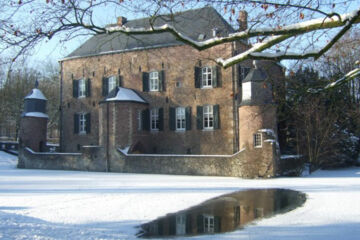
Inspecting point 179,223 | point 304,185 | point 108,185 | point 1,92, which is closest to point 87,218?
point 179,223

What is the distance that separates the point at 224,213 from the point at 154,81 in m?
16.0

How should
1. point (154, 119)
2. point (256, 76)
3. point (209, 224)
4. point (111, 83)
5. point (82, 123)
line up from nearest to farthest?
1. point (209, 224)
2. point (256, 76)
3. point (154, 119)
4. point (111, 83)
5. point (82, 123)

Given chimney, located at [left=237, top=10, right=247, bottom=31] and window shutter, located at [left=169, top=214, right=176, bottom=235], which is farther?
window shutter, located at [left=169, top=214, right=176, bottom=235]

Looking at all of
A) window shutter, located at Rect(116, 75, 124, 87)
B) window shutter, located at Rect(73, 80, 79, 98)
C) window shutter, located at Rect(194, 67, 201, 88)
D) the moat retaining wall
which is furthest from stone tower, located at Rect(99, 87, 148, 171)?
window shutter, located at Rect(73, 80, 79, 98)

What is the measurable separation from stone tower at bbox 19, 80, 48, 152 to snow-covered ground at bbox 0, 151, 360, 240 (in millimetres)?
11520

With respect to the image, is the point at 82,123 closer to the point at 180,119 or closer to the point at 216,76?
the point at 180,119

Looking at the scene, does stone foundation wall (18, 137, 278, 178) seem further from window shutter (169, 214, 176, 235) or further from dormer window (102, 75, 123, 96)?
window shutter (169, 214, 176, 235)

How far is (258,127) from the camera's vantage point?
17.7 metres

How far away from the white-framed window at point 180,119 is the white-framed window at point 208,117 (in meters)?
1.37

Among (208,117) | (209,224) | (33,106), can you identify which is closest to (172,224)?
(209,224)

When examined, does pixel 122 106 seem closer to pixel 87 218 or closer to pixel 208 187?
pixel 208 187

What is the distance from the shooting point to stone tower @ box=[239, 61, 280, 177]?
1713cm

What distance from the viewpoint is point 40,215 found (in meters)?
8.13

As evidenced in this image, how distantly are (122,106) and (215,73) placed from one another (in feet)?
18.7
